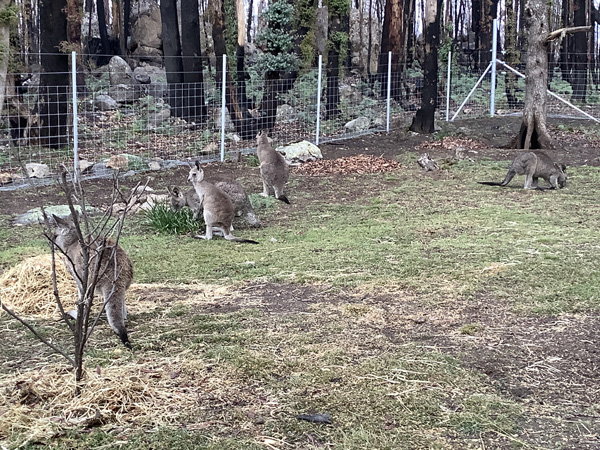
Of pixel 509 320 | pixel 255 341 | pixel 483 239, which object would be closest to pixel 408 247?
pixel 483 239

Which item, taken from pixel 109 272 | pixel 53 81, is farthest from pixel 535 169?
pixel 53 81

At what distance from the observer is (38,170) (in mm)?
11508

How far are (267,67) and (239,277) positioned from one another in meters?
10.5

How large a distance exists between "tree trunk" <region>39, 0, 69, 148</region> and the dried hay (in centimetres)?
905

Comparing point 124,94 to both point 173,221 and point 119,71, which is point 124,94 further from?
point 173,221

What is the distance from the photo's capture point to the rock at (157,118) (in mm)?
15500

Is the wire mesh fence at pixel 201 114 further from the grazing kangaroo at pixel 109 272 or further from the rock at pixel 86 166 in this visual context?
the grazing kangaroo at pixel 109 272

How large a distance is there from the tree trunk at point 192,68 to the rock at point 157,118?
723 millimetres

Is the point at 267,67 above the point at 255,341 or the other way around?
above

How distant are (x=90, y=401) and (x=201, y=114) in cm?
1162

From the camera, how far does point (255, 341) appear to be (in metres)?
4.74

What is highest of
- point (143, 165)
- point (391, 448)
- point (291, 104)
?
point (291, 104)

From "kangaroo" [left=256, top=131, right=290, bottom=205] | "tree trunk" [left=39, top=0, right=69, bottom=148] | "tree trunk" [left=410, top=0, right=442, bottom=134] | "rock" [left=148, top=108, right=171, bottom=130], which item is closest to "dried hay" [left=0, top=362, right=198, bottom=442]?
"kangaroo" [left=256, top=131, right=290, bottom=205]

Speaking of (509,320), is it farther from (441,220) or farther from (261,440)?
(441,220)
